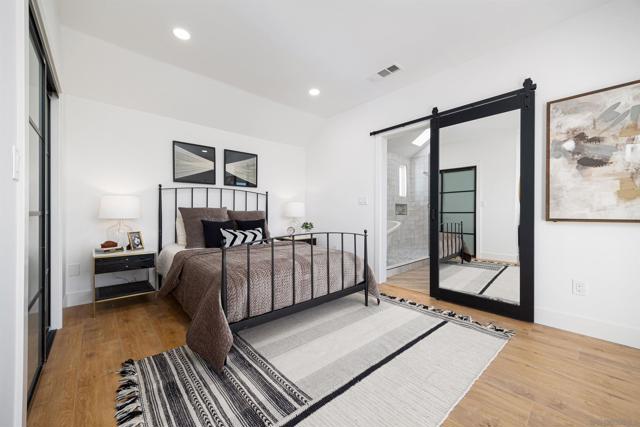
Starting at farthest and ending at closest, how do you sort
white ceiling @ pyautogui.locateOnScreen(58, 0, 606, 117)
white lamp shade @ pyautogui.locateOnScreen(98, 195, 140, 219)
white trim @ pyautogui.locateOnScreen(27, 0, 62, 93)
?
white lamp shade @ pyautogui.locateOnScreen(98, 195, 140, 219)
white ceiling @ pyautogui.locateOnScreen(58, 0, 606, 117)
white trim @ pyautogui.locateOnScreen(27, 0, 62, 93)

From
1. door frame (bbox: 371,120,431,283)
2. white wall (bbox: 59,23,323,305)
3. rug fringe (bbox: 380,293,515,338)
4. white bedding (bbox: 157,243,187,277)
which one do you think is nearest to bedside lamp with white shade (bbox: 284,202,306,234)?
white wall (bbox: 59,23,323,305)

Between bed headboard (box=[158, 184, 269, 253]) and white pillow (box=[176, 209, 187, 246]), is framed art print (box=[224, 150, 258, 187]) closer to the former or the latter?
bed headboard (box=[158, 184, 269, 253])

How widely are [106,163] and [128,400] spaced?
2.72 metres

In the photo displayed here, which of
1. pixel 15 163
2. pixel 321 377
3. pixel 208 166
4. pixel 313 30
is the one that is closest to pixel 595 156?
pixel 313 30

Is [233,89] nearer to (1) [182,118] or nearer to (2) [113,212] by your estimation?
(1) [182,118]

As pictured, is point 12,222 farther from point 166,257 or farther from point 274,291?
point 166,257

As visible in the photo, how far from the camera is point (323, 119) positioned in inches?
179

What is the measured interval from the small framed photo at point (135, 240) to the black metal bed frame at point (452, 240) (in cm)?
349

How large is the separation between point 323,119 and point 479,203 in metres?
2.84

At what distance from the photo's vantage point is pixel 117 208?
2738 mm

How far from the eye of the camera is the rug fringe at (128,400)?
1273 mm

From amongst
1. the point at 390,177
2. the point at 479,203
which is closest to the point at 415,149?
the point at 390,177

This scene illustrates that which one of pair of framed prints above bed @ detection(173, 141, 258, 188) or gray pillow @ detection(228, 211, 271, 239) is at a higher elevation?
pair of framed prints above bed @ detection(173, 141, 258, 188)

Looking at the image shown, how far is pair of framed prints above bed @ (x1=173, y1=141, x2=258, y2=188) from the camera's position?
356cm
